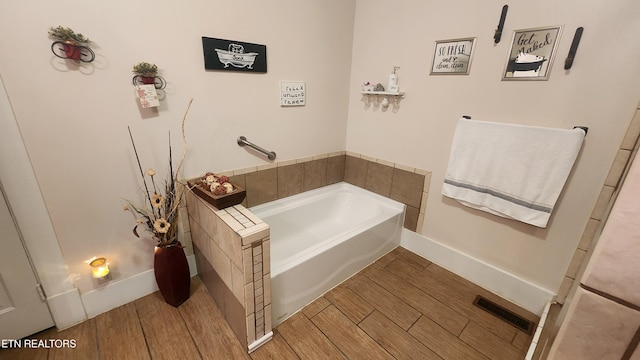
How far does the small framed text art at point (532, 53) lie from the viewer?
145cm

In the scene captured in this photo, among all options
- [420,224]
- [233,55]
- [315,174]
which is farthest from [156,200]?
[420,224]

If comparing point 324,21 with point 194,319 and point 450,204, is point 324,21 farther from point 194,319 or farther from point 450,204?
point 194,319

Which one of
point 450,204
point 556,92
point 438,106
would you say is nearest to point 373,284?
point 450,204

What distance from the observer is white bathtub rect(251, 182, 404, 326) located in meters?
1.63

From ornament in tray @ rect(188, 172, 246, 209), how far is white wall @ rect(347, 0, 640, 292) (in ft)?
4.53

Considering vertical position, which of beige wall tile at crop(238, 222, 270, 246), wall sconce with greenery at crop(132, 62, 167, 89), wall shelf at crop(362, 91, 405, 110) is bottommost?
beige wall tile at crop(238, 222, 270, 246)

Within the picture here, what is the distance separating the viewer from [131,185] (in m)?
1.58

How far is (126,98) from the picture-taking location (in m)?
1.45

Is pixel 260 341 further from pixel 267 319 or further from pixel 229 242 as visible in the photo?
pixel 229 242

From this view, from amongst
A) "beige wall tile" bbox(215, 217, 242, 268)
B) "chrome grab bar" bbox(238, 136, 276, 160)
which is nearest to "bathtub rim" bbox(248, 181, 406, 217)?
"chrome grab bar" bbox(238, 136, 276, 160)

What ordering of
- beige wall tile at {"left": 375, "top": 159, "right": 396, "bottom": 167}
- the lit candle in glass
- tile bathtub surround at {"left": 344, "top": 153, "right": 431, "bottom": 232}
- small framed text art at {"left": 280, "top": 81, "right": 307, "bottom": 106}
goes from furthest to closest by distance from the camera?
beige wall tile at {"left": 375, "top": 159, "right": 396, "bottom": 167}
tile bathtub surround at {"left": 344, "top": 153, "right": 431, "bottom": 232}
small framed text art at {"left": 280, "top": 81, "right": 307, "bottom": 106}
the lit candle in glass

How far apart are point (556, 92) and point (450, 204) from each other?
93cm

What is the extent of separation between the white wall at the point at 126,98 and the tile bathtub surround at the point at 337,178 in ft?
0.52

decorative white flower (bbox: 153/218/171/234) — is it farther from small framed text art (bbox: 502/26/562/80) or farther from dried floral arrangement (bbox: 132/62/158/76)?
small framed text art (bbox: 502/26/562/80)
